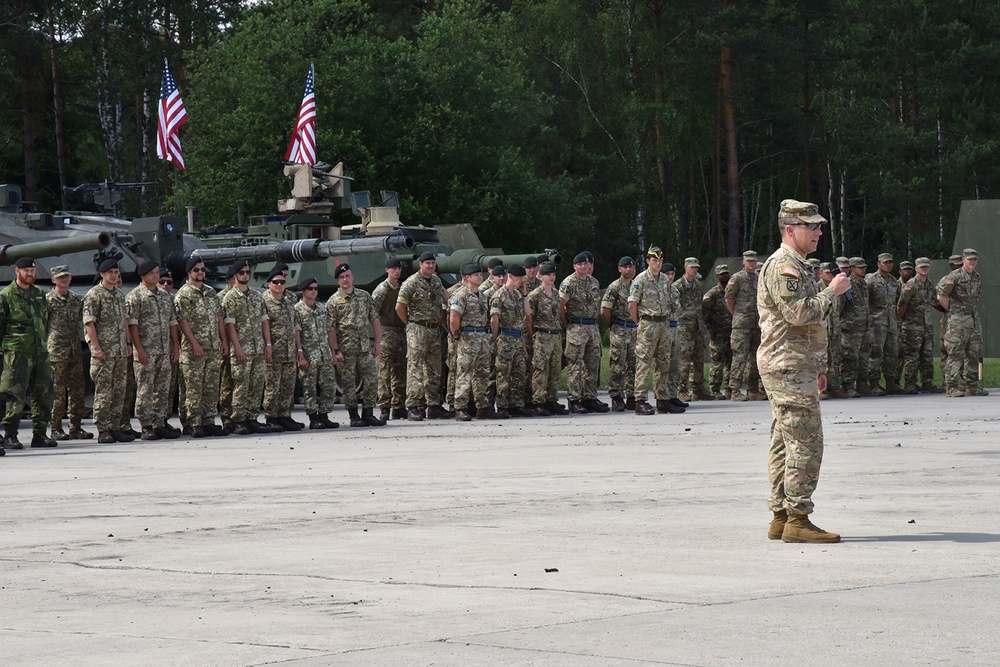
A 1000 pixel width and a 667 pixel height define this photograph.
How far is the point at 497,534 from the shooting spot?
8.55m

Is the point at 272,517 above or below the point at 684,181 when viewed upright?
below

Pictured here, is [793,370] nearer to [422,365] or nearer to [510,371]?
[422,365]

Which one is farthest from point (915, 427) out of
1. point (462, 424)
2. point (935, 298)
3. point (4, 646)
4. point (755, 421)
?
point (4, 646)

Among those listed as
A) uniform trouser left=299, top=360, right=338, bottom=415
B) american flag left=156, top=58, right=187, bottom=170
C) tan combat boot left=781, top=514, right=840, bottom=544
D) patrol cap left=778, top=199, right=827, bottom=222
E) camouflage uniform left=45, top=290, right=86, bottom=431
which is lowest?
tan combat boot left=781, top=514, right=840, bottom=544

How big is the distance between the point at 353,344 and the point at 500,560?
10.4 m

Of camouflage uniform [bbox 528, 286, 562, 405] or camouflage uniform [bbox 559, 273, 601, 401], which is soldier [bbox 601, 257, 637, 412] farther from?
camouflage uniform [bbox 528, 286, 562, 405]

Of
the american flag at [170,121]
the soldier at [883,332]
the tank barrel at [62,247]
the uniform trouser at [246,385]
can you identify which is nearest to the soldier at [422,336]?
the uniform trouser at [246,385]

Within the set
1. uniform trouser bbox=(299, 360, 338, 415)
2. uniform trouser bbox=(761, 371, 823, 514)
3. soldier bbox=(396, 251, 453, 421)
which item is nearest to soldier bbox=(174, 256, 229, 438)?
uniform trouser bbox=(299, 360, 338, 415)

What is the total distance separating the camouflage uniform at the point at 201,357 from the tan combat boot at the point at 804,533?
32.0 ft

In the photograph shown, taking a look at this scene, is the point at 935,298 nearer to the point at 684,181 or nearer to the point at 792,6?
the point at 792,6

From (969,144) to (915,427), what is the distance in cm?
3173

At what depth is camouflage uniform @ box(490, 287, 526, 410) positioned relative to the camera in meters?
18.7

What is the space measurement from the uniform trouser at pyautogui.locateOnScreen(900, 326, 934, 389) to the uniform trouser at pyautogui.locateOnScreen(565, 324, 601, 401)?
515 cm

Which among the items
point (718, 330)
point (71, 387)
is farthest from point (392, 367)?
point (718, 330)
